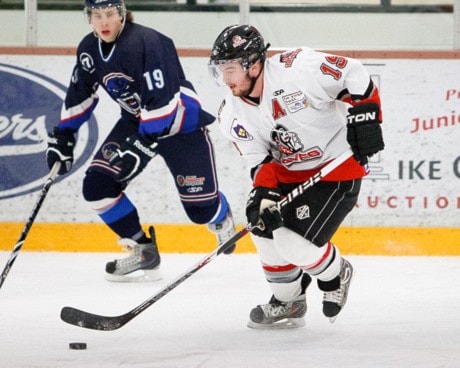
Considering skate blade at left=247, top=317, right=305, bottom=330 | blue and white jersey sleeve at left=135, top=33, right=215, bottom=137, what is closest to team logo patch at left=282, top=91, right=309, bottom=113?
skate blade at left=247, top=317, right=305, bottom=330

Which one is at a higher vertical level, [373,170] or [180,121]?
[180,121]

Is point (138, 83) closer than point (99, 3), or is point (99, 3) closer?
point (99, 3)

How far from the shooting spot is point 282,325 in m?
3.38

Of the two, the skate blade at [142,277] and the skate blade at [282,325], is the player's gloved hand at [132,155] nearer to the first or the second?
the skate blade at [142,277]

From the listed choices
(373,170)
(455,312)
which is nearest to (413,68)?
(373,170)

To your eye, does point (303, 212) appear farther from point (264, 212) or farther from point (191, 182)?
point (191, 182)

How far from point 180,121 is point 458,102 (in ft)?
4.80

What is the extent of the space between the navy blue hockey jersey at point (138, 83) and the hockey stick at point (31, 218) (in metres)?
0.26

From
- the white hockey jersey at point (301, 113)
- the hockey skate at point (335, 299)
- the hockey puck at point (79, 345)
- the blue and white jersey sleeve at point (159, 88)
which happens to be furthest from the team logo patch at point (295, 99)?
the blue and white jersey sleeve at point (159, 88)

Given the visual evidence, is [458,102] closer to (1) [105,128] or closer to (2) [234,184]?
(2) [234,184]

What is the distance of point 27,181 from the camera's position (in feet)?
17.0

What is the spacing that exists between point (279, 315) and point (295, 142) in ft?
1.86

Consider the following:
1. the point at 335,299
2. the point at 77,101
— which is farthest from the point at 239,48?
the point at 77,101

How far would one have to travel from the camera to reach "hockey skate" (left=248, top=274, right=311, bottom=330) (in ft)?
11.1
